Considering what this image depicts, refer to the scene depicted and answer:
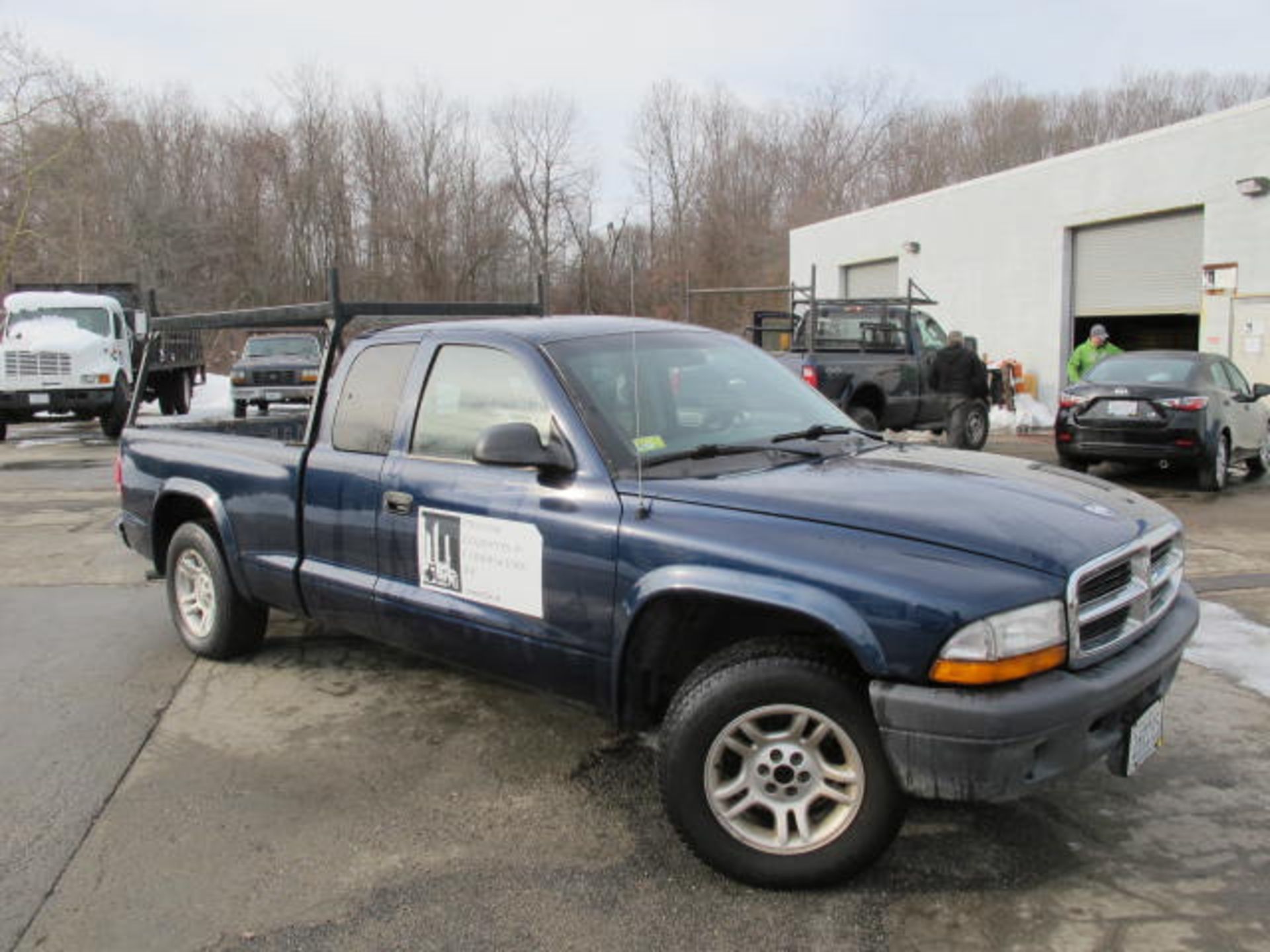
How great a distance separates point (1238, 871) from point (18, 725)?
468 cm

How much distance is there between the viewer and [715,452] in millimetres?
3594

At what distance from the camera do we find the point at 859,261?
86.1 feet

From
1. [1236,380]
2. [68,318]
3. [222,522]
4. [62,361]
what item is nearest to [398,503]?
[222,522]

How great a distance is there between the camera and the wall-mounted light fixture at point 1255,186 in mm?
14078

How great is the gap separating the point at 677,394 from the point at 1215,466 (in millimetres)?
8675

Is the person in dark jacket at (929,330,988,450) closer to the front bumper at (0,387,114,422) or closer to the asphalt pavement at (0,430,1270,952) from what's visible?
the asphalt pavement at (0,430,1270,952)

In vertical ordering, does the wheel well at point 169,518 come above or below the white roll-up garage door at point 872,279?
below

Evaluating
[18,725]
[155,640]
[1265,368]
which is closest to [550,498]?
[18,725]

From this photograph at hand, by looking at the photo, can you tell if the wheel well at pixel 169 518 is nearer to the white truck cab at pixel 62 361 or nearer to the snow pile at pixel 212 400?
the white truck cab at pixel 62 361

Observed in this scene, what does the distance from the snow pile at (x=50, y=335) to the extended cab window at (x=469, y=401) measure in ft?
51.8

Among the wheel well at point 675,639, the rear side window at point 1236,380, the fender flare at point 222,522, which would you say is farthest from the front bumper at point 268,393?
the wheel well at point 675,639

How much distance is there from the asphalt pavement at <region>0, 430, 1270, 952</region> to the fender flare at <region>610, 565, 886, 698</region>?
0.58 meters

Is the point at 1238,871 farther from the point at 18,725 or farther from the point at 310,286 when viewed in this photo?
the point at 310,286

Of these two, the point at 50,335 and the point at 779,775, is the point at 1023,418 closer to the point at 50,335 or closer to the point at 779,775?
the point at 779,775
